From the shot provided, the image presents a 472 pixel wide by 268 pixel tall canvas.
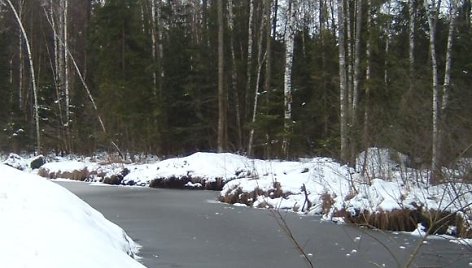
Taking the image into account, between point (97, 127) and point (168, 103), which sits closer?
point (168, 103)

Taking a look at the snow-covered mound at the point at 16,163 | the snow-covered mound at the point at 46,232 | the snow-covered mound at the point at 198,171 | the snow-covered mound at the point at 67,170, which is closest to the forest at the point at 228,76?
the snow-covered mound at the point at 16,163

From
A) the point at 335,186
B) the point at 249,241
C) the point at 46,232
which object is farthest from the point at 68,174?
the point at 46,232

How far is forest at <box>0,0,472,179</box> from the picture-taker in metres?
22.9

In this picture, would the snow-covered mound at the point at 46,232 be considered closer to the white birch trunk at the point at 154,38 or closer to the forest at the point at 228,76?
the forest at the point at 228,76

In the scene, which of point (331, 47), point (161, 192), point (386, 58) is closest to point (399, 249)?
point (161, 192)

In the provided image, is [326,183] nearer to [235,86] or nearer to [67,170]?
[67,170]

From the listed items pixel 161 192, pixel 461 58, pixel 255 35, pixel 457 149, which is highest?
pixel 255 35

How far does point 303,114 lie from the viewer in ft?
89.7

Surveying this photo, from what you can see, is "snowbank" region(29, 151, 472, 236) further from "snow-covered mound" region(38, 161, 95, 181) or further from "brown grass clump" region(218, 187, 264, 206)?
"snow-covered mound" region(38, 161, 95, 181)

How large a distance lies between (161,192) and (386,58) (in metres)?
11.0

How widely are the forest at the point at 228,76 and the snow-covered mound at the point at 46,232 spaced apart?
39.3 feet

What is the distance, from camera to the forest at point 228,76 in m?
22.9

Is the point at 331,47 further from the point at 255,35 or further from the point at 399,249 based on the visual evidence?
the point at 399,249

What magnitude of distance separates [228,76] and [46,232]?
80.0ft
